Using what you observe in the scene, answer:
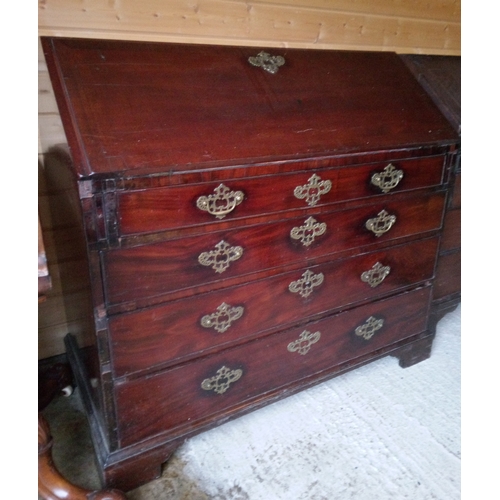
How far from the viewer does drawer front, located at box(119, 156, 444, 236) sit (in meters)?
1.00

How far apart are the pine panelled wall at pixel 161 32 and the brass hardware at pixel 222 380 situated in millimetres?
352

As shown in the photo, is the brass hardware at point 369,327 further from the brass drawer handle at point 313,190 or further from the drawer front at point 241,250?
the brass drawer handle at point 313,190

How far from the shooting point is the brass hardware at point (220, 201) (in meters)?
1.05

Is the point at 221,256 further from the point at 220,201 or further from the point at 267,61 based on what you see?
the point at 267,61

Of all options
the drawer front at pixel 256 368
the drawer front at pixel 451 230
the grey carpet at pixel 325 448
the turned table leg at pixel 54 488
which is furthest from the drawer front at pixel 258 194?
the grey carpet at pixel 325 448

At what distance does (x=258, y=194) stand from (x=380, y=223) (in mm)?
470

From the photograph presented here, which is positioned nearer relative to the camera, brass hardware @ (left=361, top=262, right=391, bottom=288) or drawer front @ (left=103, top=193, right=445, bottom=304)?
drawer front @ (left=103, top=193, right=445, bottom=304)

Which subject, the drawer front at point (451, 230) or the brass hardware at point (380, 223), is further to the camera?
the drawer front at point (451, 230)

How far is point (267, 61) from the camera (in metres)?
1.34

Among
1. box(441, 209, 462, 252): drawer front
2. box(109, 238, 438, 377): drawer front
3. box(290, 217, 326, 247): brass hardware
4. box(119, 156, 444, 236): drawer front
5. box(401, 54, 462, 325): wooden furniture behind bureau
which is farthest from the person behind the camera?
box(441, 209, 462, 252): drawer front

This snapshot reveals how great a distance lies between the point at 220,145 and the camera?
1.08m

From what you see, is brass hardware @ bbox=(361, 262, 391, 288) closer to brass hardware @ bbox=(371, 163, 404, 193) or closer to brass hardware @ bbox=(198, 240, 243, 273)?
brass hardware @ bbox=(371, 163, 404, 193)

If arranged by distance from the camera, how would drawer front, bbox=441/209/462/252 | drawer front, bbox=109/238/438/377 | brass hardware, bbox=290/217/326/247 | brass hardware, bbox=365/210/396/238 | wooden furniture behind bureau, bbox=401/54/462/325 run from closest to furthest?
drawer front, bbox=109/238/438/377 < brass hardware, bbox=290/217/326/247 < brass hardware, bbox=365/210/396/238 < wooden furniture behind bureau, bbox=401/54/462/325 < drawer front, bbox=441/209/462/252

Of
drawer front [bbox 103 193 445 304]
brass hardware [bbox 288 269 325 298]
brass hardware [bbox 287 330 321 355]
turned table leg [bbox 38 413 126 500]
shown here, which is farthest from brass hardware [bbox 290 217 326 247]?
turned table leg [bbox 38 413 126 500]
